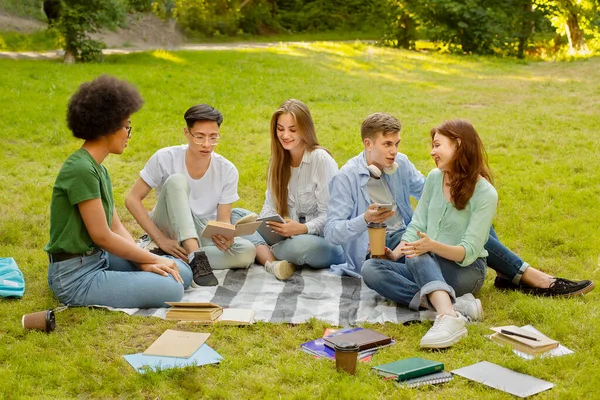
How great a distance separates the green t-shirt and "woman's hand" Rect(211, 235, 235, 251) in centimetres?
93

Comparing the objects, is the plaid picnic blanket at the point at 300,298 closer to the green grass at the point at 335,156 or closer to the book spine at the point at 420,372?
the green grass at the point at 335,156

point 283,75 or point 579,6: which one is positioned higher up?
point 579,6

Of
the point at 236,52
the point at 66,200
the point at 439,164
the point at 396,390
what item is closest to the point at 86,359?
the point at 66,200

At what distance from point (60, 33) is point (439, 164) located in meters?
12.3

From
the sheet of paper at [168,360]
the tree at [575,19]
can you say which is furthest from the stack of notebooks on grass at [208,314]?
the tree at [575,19]

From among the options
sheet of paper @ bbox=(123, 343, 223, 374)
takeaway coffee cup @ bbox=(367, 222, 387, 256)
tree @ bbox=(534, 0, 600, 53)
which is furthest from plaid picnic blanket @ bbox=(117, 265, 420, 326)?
tree @ bbox=(534, 0, 600, 53)

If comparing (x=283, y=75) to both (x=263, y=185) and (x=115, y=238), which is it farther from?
(x=115, y=238)

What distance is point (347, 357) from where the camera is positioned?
13.0ft

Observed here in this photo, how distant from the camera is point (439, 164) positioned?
194 inches

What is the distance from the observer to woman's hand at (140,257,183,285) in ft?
16.3

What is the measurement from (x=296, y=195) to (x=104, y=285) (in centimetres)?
171

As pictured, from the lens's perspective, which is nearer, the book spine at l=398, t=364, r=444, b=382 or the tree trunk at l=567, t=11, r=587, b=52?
the book spine at l=398, t=364, r=444, b=382

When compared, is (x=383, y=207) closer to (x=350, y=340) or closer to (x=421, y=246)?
(x=421, y=246)

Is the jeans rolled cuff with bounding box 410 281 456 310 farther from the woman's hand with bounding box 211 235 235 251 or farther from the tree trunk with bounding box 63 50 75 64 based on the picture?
the tree trunk with bounding box 63 50 75 64
